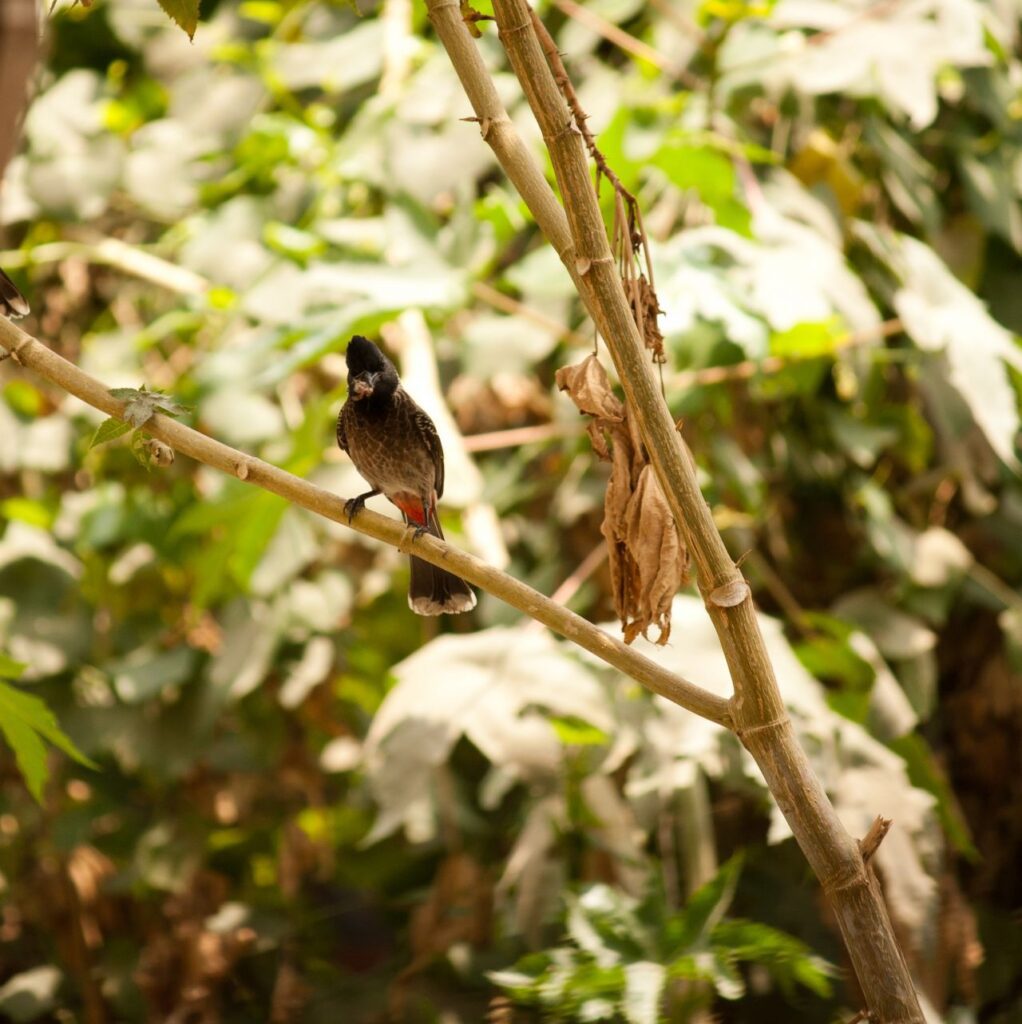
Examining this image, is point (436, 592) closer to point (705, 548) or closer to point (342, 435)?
point (342, 435)

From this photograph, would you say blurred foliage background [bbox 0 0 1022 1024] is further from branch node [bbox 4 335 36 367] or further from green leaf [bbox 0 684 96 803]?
branch node [bbox 4 335 36 367]

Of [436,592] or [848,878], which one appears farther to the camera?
[436,592]

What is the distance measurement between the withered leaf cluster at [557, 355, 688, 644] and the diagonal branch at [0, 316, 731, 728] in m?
0.05

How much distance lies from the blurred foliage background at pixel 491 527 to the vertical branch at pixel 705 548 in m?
0.58

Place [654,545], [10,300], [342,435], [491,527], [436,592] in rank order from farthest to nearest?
[491,527] < [342,435] < [436,592] < [10,300] < [654,545]

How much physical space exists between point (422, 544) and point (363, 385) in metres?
0.83

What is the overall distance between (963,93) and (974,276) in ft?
1.37

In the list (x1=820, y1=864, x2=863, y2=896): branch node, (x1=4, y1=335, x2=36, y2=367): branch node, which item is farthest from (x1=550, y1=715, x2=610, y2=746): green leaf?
(x1=4, y1=335, x2=36, y2=367): branch node

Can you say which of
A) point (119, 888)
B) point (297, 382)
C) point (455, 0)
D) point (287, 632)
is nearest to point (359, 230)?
point (297, 382)

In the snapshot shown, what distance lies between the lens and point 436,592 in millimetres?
1858

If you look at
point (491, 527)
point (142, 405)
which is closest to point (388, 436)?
point (491, 527)

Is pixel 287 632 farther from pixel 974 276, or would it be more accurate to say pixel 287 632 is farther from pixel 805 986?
pixel 974 276

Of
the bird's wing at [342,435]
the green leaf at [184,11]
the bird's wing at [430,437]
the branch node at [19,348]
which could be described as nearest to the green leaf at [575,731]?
the bird's wing at [430,437]

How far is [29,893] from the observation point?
9.91 feet
